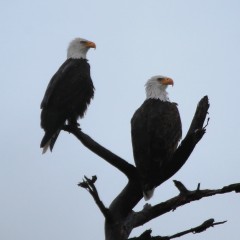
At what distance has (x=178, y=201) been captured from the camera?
→ 156 inches

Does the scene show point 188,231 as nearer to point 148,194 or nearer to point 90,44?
point 148,194

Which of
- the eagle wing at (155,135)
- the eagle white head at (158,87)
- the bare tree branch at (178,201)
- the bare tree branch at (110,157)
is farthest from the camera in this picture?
the eagle white head at (158,87)

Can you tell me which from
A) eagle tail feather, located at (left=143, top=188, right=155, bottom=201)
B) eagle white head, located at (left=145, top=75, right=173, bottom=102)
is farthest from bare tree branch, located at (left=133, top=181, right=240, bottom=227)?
eagle white head, located at (left=145, top=75, right=173, bottom=102)

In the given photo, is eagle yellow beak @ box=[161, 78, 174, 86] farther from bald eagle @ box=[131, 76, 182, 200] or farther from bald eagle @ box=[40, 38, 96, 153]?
bald eagle @ box=[40, 38, 96, 153]

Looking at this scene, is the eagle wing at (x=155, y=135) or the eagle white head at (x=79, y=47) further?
the eagle white head at (x=79, y=47)

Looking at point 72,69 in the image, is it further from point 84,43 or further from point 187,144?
point 187,144

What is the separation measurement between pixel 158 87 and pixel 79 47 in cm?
178

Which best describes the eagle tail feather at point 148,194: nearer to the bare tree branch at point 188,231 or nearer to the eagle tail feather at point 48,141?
the bare tree branch at point 188,231

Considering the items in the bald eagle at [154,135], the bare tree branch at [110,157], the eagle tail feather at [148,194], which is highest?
the bald eagle at [154,135]

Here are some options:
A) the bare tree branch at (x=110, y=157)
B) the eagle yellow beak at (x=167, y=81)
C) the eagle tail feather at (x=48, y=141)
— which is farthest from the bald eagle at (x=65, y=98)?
the bare tree branch at (x=110, y=157)

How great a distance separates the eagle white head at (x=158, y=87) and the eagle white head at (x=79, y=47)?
55.5 inches

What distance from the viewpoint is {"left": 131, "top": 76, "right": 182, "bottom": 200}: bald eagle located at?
15.7ft

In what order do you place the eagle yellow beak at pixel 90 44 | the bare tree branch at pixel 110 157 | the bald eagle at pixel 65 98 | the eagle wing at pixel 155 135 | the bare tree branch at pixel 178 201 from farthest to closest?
the eagle yellow beak at pixel 90 44 → the bald eagle at pixel 65 98 → the eagle wing at pixel 155 135 → the bare tree branch at pixel 110 157 → the bare tree branch at pixel 178 201

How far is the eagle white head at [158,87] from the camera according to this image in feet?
21.2
